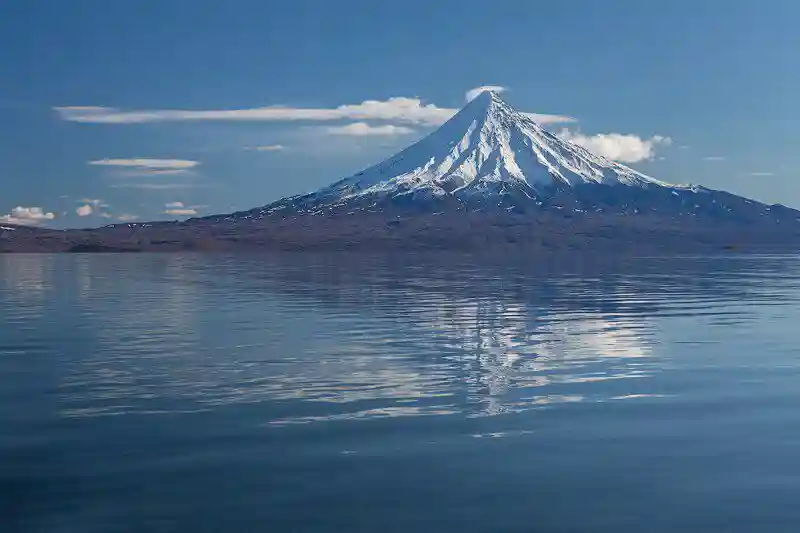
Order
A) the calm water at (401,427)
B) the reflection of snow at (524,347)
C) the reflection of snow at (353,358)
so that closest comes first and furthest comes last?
the calm water at (401,427)
the reflection of snow at (353,358)
the reflection of snow at (524,347)

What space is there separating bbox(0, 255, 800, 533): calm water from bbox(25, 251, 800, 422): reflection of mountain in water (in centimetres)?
14

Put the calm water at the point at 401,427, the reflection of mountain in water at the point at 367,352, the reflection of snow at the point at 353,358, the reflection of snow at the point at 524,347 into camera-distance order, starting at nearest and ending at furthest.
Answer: the calm water at the point at 401,427
the reflection of snow at the point at 353,358
the reflection of mountain in water at the point at 367,352
the reflection of snow at the point at 524,347

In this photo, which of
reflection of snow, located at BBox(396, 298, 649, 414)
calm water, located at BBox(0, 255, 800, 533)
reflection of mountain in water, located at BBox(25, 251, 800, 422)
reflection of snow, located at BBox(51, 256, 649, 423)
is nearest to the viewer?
calm water, located at BBox(0, 255, 800, 533)

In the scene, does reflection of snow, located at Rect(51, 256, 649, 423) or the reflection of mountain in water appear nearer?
reflection of snow, located at Rect(51, 256, 649, 423)

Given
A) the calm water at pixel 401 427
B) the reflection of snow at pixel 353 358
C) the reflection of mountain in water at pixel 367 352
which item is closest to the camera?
the calm water at pixel 401 427

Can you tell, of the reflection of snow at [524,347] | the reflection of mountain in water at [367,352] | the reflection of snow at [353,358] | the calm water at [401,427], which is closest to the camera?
the calm water at [401,427]

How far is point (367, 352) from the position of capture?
94.6 feet

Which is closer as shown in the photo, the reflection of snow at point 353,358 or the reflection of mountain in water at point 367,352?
the reflection of snow at point 353,358

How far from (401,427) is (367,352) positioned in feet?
36.2

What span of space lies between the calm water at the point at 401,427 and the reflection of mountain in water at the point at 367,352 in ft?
0.45

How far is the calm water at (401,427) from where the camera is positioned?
12.9 metres

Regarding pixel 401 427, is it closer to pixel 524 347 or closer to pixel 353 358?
pixel 353 358

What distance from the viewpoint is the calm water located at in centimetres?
1295

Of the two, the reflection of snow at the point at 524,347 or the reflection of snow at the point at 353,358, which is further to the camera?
the reflection of snow at the point at 524,347
